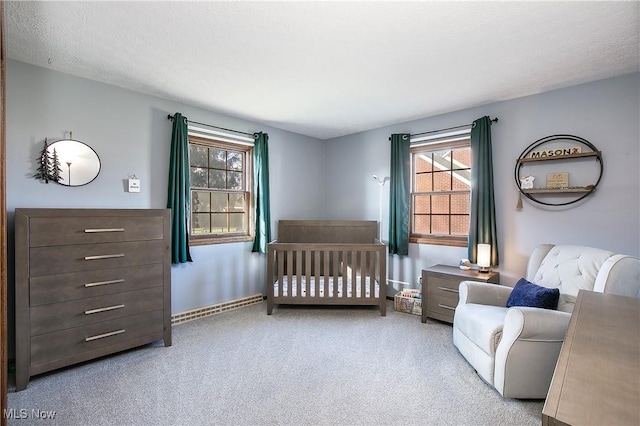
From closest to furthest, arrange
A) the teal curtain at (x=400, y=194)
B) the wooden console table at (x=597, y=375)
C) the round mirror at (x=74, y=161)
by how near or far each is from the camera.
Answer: the wooden console table at (x=597, y=375) → the round mirror at (x=74, y=161) → the teal curtain at (x=400, y=194)

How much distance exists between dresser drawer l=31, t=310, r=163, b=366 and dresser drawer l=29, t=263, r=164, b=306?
0.77 ft

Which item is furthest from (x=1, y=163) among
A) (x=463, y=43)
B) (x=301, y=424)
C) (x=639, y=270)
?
(x=639, y=270)

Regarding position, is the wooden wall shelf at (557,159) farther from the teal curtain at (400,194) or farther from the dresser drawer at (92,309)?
the dresser drawer at (92,309)

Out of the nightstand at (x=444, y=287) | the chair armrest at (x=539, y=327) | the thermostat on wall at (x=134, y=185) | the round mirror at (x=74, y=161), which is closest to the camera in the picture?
the chair armrest at (x=539, y=327)

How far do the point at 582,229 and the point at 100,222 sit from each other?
4001 mm

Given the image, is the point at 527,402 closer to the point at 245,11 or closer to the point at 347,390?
the point at 347,390

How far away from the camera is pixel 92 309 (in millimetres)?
2258

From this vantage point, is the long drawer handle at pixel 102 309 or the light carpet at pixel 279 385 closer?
the light carpet at pixel 279 385

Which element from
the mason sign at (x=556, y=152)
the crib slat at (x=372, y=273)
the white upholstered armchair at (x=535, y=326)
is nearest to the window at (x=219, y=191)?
the crib slat at (x=372, y=273)

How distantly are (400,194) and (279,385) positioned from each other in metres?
2.55

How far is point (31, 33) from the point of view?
1.94 metres

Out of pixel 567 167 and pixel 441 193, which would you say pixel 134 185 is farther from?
pixel 567 167

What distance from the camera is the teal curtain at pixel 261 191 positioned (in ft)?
12.5

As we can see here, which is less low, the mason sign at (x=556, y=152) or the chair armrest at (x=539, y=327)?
the mason sign at (x=556, y=152)
